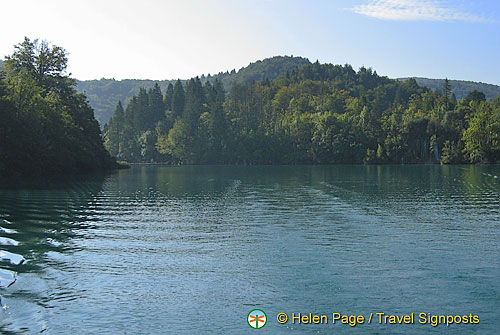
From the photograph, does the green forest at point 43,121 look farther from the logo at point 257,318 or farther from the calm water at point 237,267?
the logo at point 257,318

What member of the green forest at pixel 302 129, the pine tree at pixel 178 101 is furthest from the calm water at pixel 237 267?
the pine tree at pixel 178 101

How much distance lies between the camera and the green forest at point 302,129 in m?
136

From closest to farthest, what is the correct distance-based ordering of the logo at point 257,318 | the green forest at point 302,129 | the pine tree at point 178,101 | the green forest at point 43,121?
the logo at point 257,318
the green forest at point 43,121
the green forest at point 302,129
the pine tree at point 178,101

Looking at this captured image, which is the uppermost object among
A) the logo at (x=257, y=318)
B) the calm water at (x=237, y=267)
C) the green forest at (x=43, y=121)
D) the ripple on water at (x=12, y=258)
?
the green forest at (x=43, y=121)

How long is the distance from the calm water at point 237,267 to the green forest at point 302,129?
110m

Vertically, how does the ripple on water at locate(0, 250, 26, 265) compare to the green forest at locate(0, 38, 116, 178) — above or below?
below

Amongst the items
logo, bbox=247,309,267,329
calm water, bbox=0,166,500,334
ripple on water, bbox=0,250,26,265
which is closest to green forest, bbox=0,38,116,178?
calm water, bbox=0,166,500,334

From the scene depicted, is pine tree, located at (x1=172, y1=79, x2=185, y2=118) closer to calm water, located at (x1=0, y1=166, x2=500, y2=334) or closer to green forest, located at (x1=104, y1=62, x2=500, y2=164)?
green forest, located at (x1=104, y1=62, x2=500, y2=164)

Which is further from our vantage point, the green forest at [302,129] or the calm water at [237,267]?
the green forest at [302,129]

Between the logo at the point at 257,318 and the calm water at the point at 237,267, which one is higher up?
the calm water at the point at 237,267

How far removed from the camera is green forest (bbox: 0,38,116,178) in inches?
2383

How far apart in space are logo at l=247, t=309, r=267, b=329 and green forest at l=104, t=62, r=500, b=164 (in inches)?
4838

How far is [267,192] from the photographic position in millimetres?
48250

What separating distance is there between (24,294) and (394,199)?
104 ft
